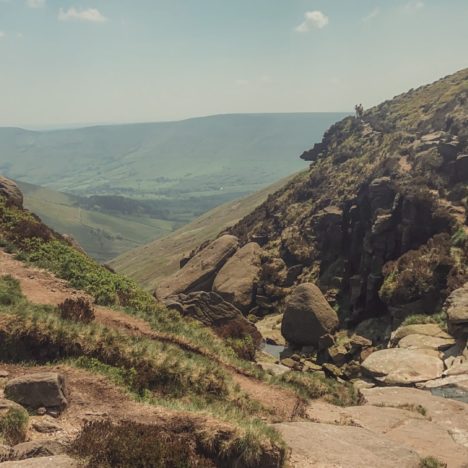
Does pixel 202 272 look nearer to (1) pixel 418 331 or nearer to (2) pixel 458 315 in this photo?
(1) pixel 418 331

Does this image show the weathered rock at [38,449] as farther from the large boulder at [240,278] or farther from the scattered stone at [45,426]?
the large boulder at [240,278]

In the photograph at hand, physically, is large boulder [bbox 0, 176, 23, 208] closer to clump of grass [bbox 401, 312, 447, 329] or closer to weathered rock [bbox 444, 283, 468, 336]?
clump of grass [bbox 401, 312, 447, 329]

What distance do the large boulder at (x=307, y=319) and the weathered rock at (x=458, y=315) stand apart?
1243cm

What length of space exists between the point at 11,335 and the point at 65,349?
1904mm

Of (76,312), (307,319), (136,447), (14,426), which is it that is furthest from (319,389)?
(307,319)

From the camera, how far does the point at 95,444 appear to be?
395 inches

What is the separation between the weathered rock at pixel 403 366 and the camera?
29.3m

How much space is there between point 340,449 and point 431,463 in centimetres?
310

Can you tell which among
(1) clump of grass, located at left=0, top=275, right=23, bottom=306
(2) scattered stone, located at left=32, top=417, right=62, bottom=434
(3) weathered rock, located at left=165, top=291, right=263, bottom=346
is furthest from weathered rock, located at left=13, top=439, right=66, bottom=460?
(3) weathered rock, located at left=165, top=291, right=263, bottom=346

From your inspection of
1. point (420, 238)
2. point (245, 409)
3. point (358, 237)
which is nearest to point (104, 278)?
point (245, 409)

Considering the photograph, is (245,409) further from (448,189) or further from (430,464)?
(448,189)

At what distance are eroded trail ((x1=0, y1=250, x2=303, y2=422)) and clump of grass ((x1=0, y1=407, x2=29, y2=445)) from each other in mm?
8998

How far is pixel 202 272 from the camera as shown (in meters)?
67.4

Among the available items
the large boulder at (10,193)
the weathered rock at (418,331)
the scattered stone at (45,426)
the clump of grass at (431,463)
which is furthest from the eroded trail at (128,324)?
the weathered rock at (418,331)
